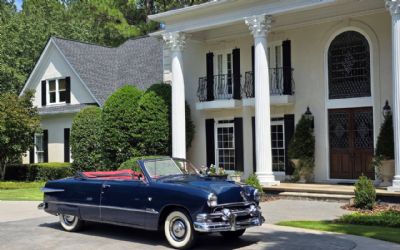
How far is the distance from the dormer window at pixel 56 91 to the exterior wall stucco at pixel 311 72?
9.33 metres

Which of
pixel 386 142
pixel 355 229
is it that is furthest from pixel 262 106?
pixel 355 229

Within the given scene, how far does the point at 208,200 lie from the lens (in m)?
9.02

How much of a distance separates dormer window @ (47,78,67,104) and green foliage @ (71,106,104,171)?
5156 mm

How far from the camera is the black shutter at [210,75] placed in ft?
73.8

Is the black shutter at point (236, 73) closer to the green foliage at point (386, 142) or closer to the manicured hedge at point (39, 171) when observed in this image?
the green foliage at point (386, 142)

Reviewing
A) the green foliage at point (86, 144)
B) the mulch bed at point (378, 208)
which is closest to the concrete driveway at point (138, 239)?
the mulch bed at point (378, 208)

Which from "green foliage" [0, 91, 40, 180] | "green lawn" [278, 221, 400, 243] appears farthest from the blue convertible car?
"green foliage" [0, 91, 40, 180]

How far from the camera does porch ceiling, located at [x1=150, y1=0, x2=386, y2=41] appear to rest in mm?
18203

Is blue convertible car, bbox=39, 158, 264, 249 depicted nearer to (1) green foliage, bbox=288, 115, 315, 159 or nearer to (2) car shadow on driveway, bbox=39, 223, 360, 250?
(2) car shadow on driveway, bbox=39, 223, 360, 250

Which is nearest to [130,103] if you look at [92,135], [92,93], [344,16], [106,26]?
[92,135]

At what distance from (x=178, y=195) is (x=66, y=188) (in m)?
3.20

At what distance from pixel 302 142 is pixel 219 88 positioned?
15.7ft

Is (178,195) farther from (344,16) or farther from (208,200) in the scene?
(344,16)

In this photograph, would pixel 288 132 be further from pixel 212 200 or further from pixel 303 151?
pixel 212 200
